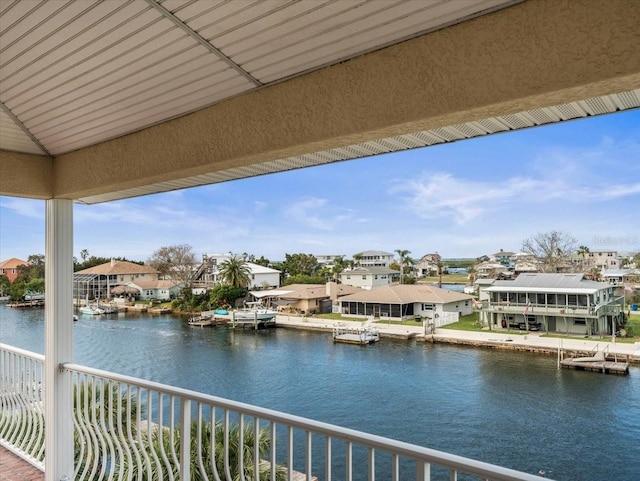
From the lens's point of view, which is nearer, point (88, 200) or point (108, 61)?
point (108, 61)

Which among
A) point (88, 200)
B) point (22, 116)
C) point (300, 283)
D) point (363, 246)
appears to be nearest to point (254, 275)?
point (300, 283)

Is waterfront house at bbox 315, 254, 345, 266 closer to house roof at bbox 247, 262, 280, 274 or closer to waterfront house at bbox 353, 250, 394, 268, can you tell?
waterfront house at bbox 353, 250, 394, 268

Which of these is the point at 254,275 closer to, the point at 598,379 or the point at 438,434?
the point at 438,434

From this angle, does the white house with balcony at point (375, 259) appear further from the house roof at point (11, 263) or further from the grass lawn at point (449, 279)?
the house roof at point (11, 263)

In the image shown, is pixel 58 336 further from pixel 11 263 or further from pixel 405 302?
pixel 405 302

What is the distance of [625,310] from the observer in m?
6.92

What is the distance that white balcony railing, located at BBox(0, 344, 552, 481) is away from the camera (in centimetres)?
149

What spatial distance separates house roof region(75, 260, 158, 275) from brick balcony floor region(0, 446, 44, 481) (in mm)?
6437

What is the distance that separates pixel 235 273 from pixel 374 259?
4227mm

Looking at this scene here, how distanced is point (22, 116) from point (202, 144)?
48.8 inches

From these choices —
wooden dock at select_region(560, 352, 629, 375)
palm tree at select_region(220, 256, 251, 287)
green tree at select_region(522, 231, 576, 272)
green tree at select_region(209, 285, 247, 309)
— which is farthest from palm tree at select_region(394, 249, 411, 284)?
wooden dock at select_region(560, 352, 629, 375)

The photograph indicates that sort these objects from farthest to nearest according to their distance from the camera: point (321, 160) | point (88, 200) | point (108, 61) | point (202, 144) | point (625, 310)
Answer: point (625, 310), point (88, 200), point (321, 160), point (202, 144), point (108, 61)

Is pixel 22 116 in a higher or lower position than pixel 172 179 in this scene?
higher

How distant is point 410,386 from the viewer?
1059 centimetres
